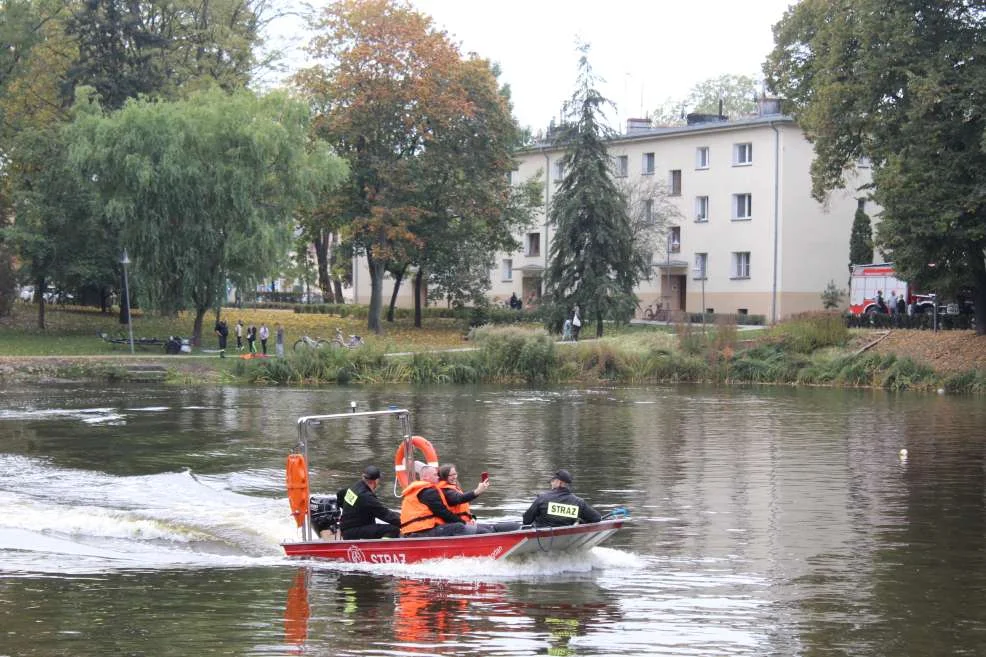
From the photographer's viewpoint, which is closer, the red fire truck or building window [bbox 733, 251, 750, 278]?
the red fire truck

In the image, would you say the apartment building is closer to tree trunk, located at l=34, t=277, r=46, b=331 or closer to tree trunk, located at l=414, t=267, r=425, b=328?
tree trunk, located at l=414, t=267, r=425, b=328

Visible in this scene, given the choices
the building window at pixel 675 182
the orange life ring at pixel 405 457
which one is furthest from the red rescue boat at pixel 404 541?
the building window at pixel 675 182

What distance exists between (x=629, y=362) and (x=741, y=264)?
24.6 m

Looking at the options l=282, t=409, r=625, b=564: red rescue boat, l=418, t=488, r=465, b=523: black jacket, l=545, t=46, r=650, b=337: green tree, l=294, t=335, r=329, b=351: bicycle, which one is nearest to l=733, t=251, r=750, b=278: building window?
l=545, t=46, r=650, b=337: green tree

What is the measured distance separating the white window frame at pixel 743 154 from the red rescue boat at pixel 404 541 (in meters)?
59.6

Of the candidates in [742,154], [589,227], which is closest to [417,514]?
[589,227]

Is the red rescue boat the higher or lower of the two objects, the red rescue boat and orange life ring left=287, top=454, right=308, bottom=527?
the lower

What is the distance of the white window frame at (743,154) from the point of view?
74438mm

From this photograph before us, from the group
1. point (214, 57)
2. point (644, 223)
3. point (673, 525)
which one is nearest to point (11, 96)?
point (214, 57)

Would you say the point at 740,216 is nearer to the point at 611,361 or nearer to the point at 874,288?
the point at 874,288

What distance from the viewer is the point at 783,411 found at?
40.5m

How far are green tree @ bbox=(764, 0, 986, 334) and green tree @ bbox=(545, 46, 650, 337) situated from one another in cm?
1357

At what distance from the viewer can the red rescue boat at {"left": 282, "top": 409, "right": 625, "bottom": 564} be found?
16.7 meters

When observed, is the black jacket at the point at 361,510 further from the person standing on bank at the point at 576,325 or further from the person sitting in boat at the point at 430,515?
the person standing on bank at the point at 576,325
